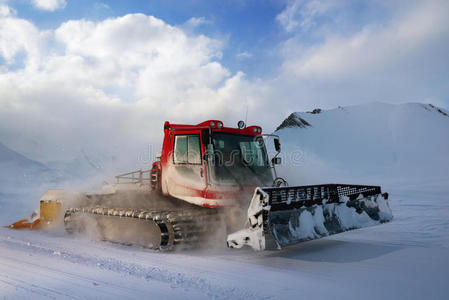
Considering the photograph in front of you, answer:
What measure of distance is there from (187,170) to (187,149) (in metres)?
0.44

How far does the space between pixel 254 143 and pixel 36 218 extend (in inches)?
311

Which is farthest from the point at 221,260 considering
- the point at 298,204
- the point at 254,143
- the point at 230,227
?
the point at 254,143

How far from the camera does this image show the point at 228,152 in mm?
6941

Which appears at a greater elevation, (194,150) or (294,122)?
(294,122)

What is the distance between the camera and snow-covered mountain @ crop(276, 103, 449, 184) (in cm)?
2706

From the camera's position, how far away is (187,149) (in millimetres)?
6957

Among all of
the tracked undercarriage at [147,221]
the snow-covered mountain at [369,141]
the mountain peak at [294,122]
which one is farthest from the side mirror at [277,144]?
the mountain peak at [294,122]

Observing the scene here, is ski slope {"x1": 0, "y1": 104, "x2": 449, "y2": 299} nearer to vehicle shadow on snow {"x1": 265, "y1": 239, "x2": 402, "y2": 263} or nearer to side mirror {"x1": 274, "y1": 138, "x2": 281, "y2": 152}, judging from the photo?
vehicle shadow on snow {"x1": 265, "y1": 239, "x2": 402, "y2": 263}

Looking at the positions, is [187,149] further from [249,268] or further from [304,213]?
[249,268]

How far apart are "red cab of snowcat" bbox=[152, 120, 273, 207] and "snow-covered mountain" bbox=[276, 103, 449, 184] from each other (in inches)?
672

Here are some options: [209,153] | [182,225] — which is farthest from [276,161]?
[182,225]

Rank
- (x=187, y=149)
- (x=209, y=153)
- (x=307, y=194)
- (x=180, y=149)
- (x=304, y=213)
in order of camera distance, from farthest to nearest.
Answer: (x=180, y=149) → (x=187, y=149) → (x=209, y=153) → (x=307, y=194) → (x=304, y=213)

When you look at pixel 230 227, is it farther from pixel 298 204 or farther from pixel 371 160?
pixel 371 160

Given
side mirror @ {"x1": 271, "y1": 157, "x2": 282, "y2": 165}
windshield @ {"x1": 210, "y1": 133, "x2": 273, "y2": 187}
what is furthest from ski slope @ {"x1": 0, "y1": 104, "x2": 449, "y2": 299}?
side mirror @ {"x1": 271, "y1": 157, "x2": 282, "y2": 165}
